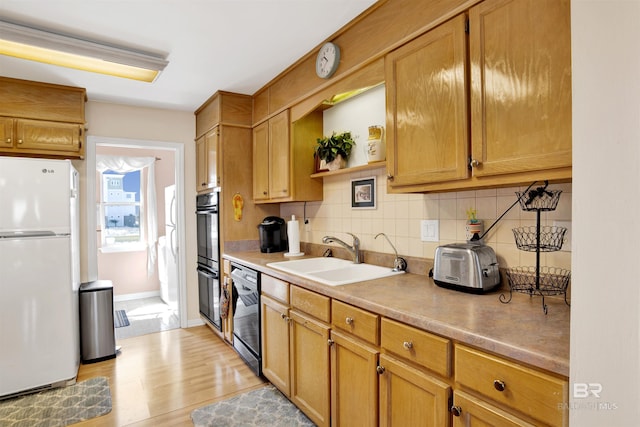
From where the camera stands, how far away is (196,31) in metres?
2.19

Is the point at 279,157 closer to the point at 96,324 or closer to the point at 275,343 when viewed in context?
the point at 275,343

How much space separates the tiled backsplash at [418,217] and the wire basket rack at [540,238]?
0.03 m

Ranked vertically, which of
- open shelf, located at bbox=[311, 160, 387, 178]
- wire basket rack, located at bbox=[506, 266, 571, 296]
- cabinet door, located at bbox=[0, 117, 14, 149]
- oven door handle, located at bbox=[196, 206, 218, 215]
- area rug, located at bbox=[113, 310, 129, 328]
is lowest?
area rug, located at bbox=[113, 310, 129, 328]

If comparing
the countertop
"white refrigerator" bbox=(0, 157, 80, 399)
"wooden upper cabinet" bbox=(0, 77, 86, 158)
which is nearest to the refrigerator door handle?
"white refrigerator" bbox=(0, 157, 80, 399)

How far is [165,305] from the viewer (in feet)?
15.9

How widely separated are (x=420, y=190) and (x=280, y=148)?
1.55 m

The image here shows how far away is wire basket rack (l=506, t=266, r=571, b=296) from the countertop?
0.14 ft

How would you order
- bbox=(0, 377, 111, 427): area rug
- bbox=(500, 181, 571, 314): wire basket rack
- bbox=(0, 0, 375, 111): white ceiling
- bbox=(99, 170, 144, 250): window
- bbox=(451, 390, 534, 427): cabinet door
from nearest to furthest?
bbox=(451, 390, 534, 427): cabinet door → bbox=(500, 181, 571, 314): wire basket rack → bbox=(0, 0, 375, 111): white ceiling → bbox=(0, 377, 111, 427): area rug → bbox=(99, 170, 144, 250): window

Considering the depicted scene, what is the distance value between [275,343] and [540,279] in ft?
5.32

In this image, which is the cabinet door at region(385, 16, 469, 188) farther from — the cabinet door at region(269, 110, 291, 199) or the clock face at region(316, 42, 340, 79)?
the cabinet door at region(269, 110, 291, 199)

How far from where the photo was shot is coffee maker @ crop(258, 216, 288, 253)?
10.7 feet

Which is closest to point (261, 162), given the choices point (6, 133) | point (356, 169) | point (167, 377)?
point (356, 169)
